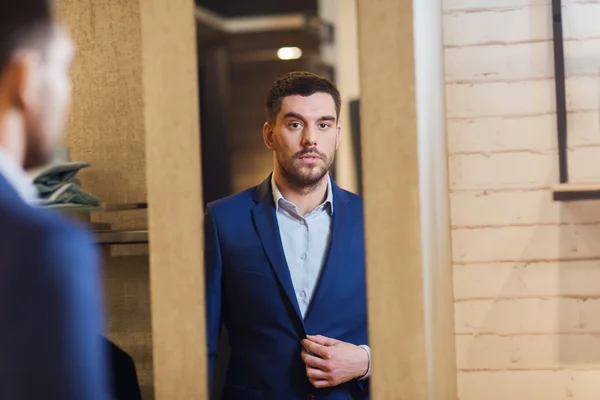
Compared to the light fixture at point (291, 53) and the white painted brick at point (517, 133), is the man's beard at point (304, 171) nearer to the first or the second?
the light fixture at point (291, 53)

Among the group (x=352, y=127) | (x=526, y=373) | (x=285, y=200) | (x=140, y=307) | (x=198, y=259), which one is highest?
(x=352, y=127)

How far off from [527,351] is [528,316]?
0.29ft

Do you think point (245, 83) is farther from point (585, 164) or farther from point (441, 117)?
point (585, 164)

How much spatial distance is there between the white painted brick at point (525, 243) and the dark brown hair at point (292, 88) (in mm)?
718

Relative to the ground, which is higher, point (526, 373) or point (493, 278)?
point (493, 278)

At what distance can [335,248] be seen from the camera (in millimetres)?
1499

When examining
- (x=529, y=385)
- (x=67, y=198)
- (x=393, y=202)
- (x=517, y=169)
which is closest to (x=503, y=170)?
(x=517, y=169)

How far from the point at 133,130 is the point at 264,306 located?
1.86 feet

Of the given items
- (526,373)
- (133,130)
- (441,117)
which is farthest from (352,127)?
(526,373)

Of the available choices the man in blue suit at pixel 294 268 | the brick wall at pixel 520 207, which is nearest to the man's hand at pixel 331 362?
the man in blue suit at pixel 294 268

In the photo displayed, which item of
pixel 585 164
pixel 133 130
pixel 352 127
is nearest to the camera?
pixel 352 127

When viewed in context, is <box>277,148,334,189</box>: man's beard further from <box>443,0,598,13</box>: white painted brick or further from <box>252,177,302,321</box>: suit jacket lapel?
<box>443,0,598,13</box>: white painted brick

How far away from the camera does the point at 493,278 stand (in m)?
2.01

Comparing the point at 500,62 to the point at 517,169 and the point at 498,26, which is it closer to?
the point at 498,26
